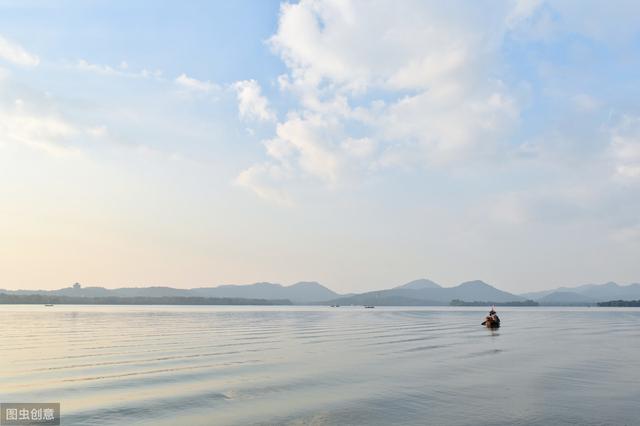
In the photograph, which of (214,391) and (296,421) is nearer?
(296,421)

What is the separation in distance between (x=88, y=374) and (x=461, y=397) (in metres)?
25.4

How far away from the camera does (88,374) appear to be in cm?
3475

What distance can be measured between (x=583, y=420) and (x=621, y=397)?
7.63 meters

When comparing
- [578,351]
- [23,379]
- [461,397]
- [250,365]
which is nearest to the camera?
[461,397]

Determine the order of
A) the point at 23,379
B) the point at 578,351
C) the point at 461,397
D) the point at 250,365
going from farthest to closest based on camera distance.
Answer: the point at 578,351, the point at 250,365, the point at 23,379, the point at 461,397

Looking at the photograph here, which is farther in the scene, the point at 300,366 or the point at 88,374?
the point at 300,366

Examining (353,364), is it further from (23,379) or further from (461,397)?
(23,379)

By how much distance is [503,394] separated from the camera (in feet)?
95.8

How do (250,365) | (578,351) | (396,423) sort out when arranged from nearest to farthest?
1. (396,423)
2. (250,365)
3. (578,351)

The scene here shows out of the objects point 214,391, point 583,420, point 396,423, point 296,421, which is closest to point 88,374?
point 214,391

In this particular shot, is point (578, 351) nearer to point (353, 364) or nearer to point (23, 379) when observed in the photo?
point (353, 364)

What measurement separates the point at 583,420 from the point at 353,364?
69.7ft

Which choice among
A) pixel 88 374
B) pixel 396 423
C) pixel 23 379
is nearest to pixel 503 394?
pixel 396 423

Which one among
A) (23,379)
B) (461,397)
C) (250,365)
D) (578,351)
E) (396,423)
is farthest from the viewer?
(578,351)
